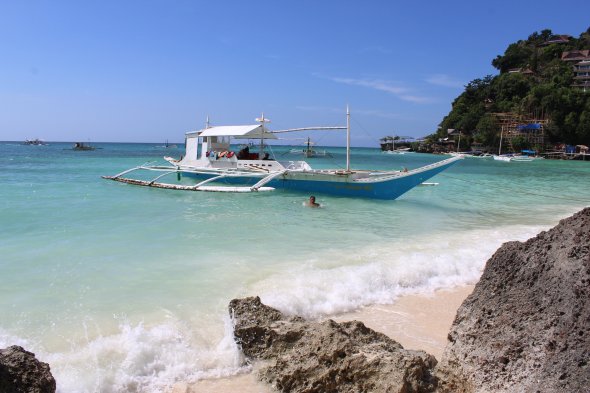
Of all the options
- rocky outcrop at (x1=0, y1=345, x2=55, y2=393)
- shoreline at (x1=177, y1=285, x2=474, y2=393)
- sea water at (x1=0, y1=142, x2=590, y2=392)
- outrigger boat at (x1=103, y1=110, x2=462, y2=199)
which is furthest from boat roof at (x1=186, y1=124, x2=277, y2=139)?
rocky outcrop at (x1=0, y1=345, x2=55, y2=393)

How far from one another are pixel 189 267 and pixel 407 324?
11.6 feet

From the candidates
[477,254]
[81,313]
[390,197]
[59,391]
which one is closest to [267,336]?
[59,391]

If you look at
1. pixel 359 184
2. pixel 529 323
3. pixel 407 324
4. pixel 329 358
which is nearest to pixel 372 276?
pixel 407 324

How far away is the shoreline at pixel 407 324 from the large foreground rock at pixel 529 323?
142 cm

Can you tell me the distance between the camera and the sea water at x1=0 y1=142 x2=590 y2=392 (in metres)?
4.20

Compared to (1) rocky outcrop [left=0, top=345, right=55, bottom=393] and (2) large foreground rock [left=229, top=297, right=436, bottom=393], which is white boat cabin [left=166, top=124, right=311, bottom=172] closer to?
(2) large foreground rock [left=229, top=297, right=436, bottom=393]

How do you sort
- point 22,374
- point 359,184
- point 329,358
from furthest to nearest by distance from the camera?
1. point 359,184
2. point 329,358
3. point 22,374

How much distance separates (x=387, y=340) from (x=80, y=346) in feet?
9.19

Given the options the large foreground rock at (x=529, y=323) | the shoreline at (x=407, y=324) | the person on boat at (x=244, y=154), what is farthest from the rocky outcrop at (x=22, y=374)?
the person on boat at (x=244, y=154)

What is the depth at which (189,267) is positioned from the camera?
23.5ft

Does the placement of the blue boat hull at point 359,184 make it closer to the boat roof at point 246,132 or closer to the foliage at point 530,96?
the boat roof at point 246,132

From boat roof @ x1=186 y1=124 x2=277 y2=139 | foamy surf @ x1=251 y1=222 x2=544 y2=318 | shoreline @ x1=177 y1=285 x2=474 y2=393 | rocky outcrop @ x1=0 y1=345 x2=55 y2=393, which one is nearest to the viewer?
rocky outcrop @ x1=0 y1=345 x2=55 y2=393

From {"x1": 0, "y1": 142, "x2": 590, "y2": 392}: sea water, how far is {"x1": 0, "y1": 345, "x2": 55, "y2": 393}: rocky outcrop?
821mm

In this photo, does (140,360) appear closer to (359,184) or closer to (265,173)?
(359,184)
